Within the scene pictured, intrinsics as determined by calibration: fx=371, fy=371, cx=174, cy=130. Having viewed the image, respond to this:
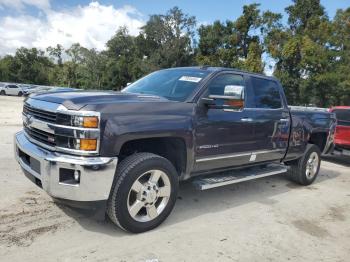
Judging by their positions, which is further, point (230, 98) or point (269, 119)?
point (269, 119)

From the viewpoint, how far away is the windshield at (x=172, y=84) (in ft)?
15.6

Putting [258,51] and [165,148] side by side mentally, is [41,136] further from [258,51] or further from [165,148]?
[258,51]

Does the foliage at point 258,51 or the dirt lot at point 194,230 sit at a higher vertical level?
the foliage at point 258,51

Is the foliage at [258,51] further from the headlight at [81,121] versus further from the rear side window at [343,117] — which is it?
the headlight at [81,121]

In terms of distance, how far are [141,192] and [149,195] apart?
0.35 ft

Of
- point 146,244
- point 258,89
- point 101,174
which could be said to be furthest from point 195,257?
point 258,89

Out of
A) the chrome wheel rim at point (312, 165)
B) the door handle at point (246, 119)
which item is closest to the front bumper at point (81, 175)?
the door handle at point (246, 119)

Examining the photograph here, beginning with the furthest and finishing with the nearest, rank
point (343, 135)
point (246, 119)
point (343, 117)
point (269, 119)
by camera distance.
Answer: point (343, 117), point (343, 135), point (269, 119), point (246, 119)

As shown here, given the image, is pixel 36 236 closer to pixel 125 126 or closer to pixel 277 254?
pixel 125 126

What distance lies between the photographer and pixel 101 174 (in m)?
3.59

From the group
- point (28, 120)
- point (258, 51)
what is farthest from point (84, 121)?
point (258, 51)

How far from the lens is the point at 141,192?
4.02m

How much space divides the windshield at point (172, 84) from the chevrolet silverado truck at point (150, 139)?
16 millimetres

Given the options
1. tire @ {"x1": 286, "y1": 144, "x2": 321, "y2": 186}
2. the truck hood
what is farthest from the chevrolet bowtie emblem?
tire @ {"x1": 286, "y1": 144, "x2": 321, "y2": 186}
